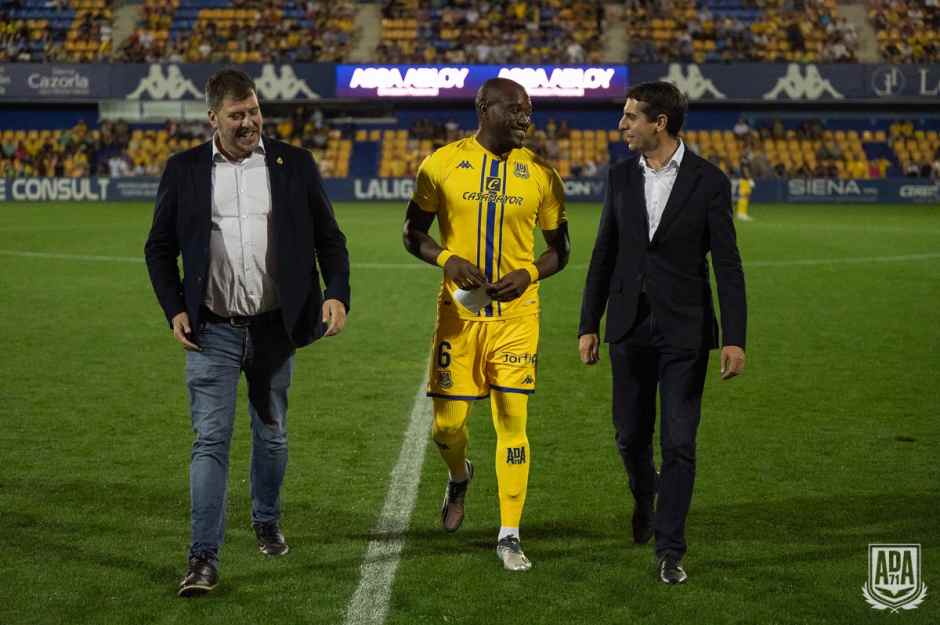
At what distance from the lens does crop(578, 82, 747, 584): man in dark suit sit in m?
5.21

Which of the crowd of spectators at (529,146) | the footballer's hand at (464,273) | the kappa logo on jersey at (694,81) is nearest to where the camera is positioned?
the footballer's hand at (464,273)

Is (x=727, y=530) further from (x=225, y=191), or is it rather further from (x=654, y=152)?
(x=225, y=191)

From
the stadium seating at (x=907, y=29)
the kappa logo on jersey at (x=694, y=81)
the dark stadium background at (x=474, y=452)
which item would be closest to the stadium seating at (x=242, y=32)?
the dark stadium background at (x=474, y=452)

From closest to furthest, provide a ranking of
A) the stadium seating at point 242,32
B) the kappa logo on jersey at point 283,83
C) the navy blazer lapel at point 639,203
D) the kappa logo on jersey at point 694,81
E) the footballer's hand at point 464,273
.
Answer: the navy blazer lapel at point 639,203 < the footballer's hand at point 464,273 < the kappa logo on jersey at point 694,81 < the kappa logo on jersey at point 283,83 < the stadium seating at point 242,32

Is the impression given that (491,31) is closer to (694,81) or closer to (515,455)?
(694,81)

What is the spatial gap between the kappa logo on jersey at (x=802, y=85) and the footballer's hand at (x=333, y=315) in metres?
38.8

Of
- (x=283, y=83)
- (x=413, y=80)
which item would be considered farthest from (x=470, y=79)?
(x=283, y=83)

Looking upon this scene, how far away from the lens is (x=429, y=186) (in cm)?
566

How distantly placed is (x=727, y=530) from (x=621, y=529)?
490mm

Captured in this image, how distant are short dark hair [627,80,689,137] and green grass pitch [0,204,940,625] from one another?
186 cm

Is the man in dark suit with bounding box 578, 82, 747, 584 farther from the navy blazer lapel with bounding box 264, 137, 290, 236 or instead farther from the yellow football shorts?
the navy blazer lapel with bounding box 264, 137, 290, 236

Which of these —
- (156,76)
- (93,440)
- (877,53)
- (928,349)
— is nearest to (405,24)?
(156,76)

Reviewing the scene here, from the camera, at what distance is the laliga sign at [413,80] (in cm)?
4144

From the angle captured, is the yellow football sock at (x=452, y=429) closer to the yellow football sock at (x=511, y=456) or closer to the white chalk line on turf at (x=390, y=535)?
the yellow football sock at (x=511, y=456)
